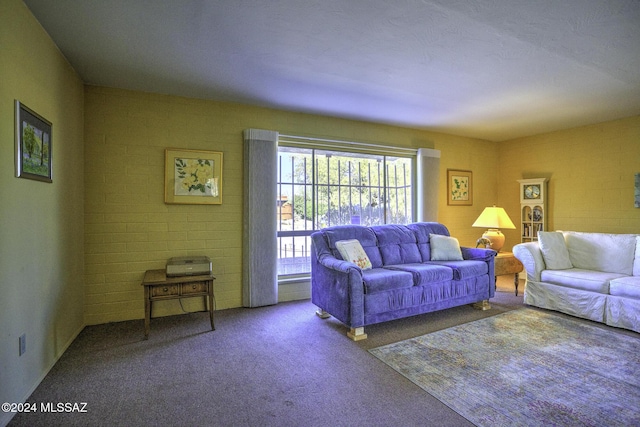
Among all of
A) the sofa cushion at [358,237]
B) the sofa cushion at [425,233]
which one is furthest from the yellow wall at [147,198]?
the sofa cushion at [425,233]

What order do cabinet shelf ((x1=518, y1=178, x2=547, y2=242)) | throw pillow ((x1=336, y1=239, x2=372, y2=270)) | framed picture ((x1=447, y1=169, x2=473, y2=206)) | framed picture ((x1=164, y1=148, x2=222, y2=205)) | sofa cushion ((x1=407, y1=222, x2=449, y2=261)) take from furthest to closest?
1. framed picture ((x1=447, y1=169, x2=473, y2=206))
2. cabinet shelf ((x1=518, y1=178, x2=547, y2=242))
3. sofa cushion ((x1=407, y1=222, x2=449, y2=261))
4. framed picture ((x1=164, y1=148, x2=222, y2=205))
5. throw pillow ((x1=336, y1=239, x2=372, y2=270))

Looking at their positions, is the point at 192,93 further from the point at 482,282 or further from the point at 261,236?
the point at 482,282

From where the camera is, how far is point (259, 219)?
403cm

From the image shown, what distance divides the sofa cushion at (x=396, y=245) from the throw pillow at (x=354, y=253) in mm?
407

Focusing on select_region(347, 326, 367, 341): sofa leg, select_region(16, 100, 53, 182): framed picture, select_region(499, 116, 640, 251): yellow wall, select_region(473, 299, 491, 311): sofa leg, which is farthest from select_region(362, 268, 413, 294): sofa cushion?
select_region(499, 116, 640, 251): yellow wall

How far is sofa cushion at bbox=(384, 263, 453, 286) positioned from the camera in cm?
346

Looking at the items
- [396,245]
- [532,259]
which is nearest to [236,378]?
[396,245]

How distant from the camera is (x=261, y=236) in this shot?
4039mm

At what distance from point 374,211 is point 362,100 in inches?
70.8

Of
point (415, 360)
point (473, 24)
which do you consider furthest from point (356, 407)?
point (473, 24)

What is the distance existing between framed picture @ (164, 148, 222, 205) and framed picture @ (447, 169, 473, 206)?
387 cm

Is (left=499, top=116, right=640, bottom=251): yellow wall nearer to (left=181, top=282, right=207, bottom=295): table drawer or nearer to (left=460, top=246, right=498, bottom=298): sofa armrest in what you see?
(left=460, top=246, right=498, bottom=298): sofa armrest

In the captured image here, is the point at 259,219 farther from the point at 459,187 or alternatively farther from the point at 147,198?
the point at 459,187

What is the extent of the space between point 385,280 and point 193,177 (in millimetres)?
2446
